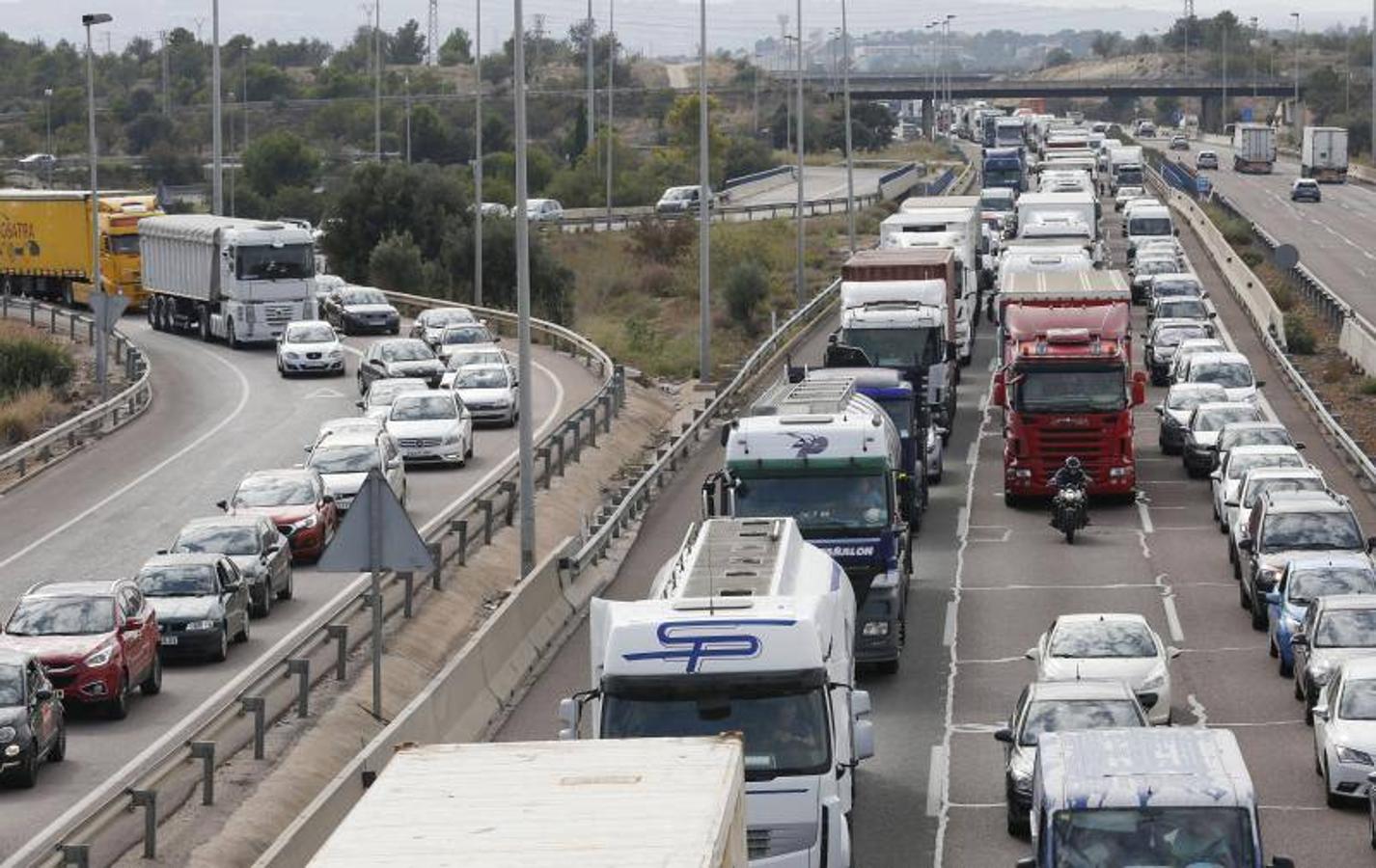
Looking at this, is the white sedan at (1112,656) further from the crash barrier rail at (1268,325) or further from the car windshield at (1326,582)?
the crash barrier rail at (1268,325)

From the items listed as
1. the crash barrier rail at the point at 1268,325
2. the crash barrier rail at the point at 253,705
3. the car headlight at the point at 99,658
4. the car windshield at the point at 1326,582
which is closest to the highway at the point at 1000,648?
the crash barrier rail at the point at 1268,325

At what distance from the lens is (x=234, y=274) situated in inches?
2704

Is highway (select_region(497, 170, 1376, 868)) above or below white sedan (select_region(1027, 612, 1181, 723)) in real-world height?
below

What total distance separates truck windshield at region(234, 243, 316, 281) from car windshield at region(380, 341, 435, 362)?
9.01m

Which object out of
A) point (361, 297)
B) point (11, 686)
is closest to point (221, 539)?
point (11, 686)

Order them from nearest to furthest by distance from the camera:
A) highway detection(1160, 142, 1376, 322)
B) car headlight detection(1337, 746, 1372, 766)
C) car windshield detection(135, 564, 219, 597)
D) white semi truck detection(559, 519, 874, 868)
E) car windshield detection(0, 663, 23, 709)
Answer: white semi truck detection(559, 519, 874, 868), car headlight detection(1337, 746, 1372, 766), car windshield detection(0, 663, 23, 709), car windshield detection(135, 564, 219, 597), highway detection(1160, 142, 1376, 322)

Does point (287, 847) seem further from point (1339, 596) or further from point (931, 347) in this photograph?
point (931, 347)

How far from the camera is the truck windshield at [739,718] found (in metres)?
19.1

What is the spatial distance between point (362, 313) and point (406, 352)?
1402 cm

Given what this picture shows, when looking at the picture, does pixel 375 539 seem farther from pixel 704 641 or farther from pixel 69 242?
pixel 69 242

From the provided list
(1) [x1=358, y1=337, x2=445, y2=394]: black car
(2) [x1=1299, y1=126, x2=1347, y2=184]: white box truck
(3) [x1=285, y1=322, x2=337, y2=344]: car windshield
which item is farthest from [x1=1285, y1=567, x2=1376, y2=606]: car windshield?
(2) [x1=1299, y1=126, x2=1347, y2=184]: white box truck

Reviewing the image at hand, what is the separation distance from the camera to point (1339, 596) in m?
28.6

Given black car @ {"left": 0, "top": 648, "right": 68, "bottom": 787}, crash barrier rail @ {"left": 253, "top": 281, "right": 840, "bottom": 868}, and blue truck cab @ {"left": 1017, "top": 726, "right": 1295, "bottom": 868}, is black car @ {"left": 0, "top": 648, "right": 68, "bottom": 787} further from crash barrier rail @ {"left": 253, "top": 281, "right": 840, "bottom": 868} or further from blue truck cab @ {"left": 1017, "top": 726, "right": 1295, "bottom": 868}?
blue truck cab @ {"left": 1017, "top": 726, "right": 1295, "bottom": 868}

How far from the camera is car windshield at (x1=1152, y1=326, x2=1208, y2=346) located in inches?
2360
